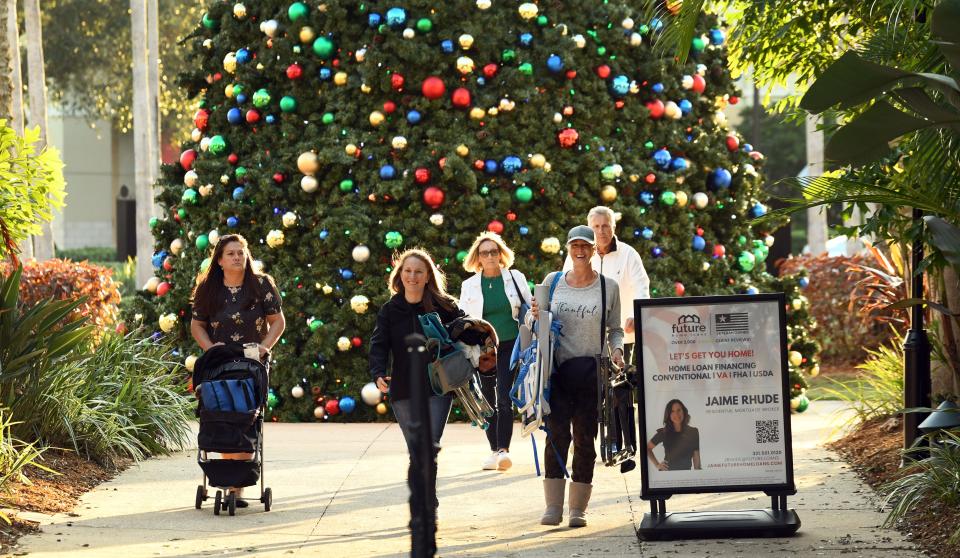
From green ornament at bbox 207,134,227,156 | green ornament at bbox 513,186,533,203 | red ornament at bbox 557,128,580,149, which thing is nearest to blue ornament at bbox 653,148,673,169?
red ornament at bbox 557,128,580,149

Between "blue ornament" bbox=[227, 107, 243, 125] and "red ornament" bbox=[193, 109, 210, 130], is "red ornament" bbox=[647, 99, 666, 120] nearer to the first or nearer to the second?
"blue ornament" bbox=[227, 107, 243, 125]

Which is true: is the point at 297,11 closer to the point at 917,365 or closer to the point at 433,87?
the point at 433,87

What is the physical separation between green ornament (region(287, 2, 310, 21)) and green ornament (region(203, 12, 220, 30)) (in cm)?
121

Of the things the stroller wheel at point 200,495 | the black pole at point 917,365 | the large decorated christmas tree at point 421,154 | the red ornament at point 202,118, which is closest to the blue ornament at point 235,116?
the large decorated christmas tree at point 421,154

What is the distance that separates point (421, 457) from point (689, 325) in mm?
2584

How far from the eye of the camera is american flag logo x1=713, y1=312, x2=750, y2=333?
7449 millimetres

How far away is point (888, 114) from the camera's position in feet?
19.6

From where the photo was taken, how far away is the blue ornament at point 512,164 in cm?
1272

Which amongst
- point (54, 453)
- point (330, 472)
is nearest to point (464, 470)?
point (330, 472)

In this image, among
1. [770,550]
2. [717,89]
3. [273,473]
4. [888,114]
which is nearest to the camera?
[888,114]

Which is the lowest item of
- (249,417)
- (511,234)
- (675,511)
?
(675,511)

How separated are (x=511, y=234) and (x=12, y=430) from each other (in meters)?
5.40

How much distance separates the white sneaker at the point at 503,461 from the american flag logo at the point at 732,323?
108 inches

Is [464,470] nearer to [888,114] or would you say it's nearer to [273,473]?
[273,473]
